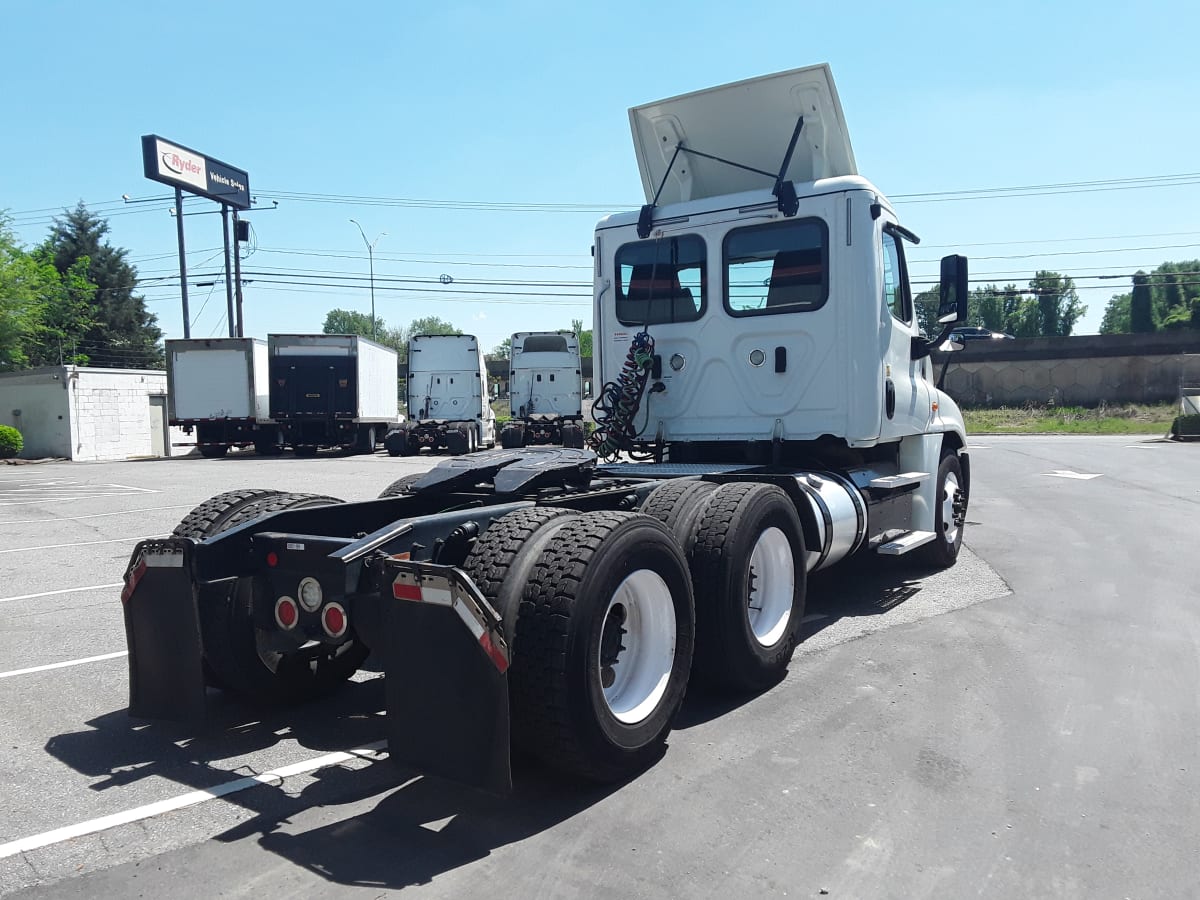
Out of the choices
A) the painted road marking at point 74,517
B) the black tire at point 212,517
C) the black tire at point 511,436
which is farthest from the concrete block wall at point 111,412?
the black tire at point 212,517

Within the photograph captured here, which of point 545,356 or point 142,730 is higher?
point 545,356

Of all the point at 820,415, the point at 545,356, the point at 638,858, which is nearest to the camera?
the point at 638,858

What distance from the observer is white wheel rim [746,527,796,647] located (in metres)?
5.10

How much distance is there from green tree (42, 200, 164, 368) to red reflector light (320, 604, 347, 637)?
62.4m

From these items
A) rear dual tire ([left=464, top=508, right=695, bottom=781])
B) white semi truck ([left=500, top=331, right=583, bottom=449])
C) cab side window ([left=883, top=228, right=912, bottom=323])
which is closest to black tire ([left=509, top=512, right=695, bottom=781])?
rear dual tire ([left=464, top=508, right=695, bottom=781])

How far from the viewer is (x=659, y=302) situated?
725cm

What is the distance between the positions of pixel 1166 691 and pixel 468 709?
13.0 ft

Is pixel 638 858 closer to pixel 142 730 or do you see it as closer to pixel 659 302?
pixel 142 730

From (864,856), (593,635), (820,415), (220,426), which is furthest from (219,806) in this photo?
(220,426)

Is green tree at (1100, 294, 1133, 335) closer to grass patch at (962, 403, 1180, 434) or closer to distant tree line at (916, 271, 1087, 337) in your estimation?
distant tree line at (916, 271, 1087, 337)

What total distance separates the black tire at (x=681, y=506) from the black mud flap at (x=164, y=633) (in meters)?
2.22

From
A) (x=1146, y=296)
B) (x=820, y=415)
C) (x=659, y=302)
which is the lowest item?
(x=820, y=415)

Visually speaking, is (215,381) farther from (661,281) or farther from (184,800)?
(184,800)

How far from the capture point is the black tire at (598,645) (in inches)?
134
